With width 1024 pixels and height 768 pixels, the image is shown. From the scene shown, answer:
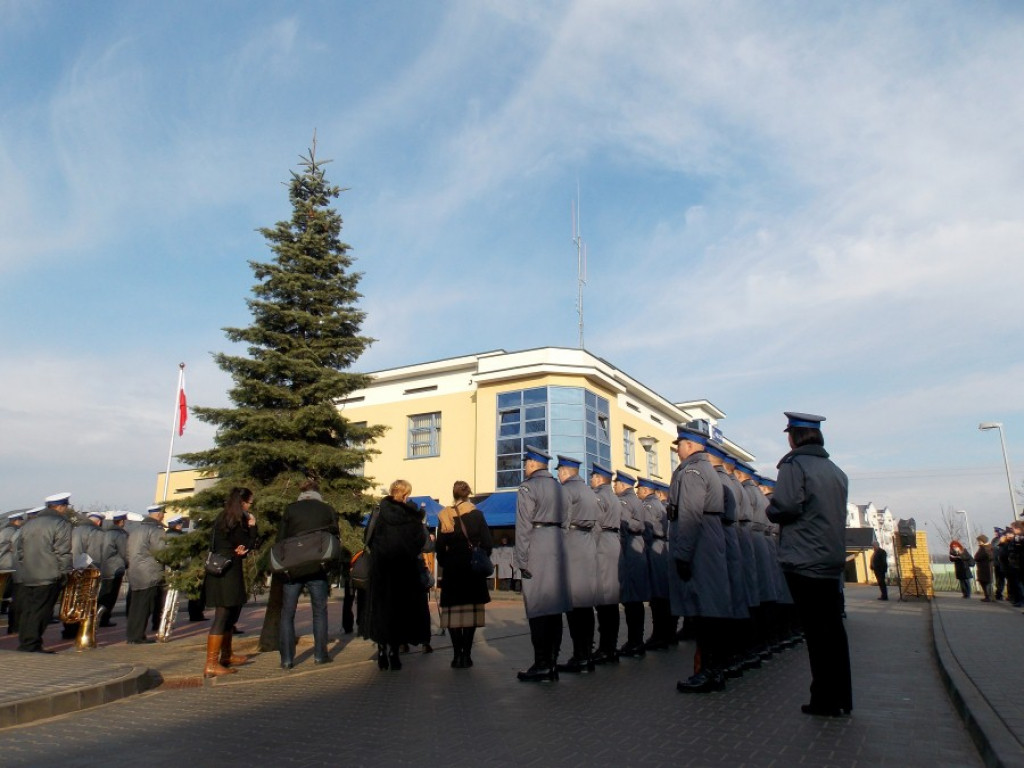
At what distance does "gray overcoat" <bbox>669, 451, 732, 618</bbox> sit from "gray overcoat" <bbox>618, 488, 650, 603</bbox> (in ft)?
7.40

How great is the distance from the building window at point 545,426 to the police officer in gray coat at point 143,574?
1884 cm

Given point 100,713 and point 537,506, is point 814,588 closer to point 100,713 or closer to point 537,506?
point 537,506

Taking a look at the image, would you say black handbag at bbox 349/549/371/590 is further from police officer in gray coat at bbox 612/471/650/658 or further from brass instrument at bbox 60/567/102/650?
brass instrument at bbox 60/567/102/650

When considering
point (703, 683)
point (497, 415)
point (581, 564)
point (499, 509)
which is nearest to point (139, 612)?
point (581, 564)

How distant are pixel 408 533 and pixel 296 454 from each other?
2.95 m

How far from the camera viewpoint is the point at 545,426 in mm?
29500

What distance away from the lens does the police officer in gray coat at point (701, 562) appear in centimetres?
643

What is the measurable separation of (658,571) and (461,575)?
308cm

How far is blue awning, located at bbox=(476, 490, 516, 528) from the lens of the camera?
2611cm

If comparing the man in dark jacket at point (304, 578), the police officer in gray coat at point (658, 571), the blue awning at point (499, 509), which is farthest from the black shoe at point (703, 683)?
the blue awning at point (499, 509)

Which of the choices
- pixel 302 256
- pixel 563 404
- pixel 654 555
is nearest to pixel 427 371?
pixel 563 404

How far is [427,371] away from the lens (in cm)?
3331

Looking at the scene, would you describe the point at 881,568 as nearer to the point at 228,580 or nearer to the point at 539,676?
the point at 539,676

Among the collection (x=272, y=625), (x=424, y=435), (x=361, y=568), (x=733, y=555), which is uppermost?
(x=424, y=435)
